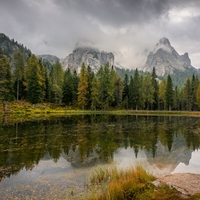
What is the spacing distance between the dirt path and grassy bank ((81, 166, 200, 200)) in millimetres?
367

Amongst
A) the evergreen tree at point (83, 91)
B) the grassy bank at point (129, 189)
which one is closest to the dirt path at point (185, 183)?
the grassy bank at point (129, 189)

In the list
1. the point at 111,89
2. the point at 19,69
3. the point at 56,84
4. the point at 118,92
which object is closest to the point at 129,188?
the point at 111,89

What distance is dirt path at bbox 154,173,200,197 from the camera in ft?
26.7

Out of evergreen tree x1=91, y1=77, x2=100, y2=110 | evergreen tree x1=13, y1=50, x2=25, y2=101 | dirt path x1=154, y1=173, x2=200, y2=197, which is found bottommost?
dirt path x1=154, y1=173, x2=200, y2=197

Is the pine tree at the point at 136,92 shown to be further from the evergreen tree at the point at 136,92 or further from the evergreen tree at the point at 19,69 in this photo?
the evergreen tree at the point at 19,69

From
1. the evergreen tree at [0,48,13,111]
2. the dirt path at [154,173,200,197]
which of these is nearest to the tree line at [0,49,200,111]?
the evergreen tree at [0,48,13,111]

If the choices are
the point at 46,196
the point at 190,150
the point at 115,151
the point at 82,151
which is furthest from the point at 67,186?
the point at 190,150

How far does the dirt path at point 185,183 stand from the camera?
26.7ft

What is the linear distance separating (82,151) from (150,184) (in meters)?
8.80

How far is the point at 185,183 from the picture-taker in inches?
362

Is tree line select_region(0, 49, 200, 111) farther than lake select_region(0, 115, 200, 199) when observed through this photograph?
Yes

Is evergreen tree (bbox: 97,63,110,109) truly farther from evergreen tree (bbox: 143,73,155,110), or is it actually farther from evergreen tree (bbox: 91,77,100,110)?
evergreen tree (bbox: 143,73,155,110)

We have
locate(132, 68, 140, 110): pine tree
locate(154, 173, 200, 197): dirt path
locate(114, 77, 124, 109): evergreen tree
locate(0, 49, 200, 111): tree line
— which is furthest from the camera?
locate(132, 68, 140, 110): pine tree

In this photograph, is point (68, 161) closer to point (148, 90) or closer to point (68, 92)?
point (68, 92)
